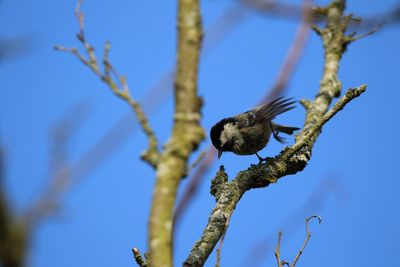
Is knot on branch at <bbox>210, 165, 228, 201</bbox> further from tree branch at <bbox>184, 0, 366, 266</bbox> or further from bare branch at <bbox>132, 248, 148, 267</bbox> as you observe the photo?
bare branch at <bbox>132, 248, 148, 267</bbox>

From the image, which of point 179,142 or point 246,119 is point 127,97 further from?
point 246,119

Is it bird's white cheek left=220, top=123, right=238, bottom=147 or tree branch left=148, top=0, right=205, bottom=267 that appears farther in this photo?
bird's white cheek left=220, top=123, right=238, bottom=147

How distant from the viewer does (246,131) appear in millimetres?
7695

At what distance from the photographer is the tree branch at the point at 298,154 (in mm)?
3547

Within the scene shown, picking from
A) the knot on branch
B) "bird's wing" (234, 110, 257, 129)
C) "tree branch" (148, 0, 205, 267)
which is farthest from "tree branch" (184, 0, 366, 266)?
"bird's wing" (234, 110, 257, 129)

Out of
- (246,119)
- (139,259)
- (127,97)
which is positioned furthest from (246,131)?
(127,97)

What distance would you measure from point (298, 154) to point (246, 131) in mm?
2777

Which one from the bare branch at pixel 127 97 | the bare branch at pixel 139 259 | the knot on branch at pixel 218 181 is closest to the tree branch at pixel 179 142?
the bare branch at pixel 127 97

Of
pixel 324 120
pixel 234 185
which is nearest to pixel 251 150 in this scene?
pixel 234 185

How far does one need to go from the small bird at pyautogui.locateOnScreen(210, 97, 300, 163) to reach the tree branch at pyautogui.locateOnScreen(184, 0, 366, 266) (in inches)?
46.5

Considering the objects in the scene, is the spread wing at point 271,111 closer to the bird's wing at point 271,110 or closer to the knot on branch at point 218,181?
the bird's wing at point 271,110

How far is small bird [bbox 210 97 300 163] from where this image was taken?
7695 mm

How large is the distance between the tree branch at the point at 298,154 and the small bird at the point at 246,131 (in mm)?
1182

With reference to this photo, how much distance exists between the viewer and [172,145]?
158 cm
